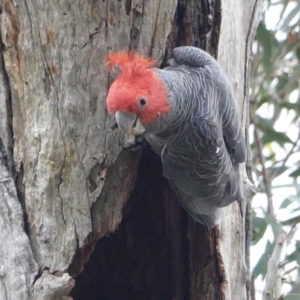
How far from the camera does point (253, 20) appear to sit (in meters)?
2.13

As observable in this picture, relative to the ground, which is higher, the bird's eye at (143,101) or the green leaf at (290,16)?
the green leaf at (290,16)

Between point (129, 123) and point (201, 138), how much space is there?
331 mm

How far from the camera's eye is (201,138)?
1.70 m

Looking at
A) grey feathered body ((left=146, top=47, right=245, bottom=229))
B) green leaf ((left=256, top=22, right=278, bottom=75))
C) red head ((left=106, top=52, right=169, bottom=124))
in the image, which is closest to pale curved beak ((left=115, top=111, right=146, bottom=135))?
red head ((left=106, top=52, right=169, bottom=124))

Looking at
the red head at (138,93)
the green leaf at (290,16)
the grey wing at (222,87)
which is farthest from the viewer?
the green leaf at (290,16)

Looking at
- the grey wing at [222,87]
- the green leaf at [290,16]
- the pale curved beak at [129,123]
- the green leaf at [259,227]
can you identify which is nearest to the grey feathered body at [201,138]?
the grey wing at [222,87]

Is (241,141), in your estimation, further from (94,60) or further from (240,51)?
(94,60)

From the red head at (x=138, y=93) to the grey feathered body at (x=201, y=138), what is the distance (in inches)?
3.4

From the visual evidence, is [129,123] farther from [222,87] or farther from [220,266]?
[220,266]

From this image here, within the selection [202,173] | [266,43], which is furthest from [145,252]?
[266,43]

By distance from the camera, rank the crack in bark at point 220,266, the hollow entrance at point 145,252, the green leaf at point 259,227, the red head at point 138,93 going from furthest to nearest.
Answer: the green leaf at point 259,227 < the hollow entrance at point 145,252 < the crack in bark at point 220,266 < the red head at point 138,93

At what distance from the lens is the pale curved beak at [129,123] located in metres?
1.42

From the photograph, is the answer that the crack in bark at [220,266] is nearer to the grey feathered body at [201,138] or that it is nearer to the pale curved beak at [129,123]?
the grey feathered body at [201,138]

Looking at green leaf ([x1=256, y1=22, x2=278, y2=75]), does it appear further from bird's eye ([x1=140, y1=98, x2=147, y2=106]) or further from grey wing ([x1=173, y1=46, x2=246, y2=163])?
bird's eye ([x1=140, y1=98, x2=147, y2=106])
